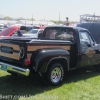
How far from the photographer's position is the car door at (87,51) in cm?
633

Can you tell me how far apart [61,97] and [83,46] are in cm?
211

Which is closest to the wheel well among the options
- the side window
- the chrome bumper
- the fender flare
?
the fender flare

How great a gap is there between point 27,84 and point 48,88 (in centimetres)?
69

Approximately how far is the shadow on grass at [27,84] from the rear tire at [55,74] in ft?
0.71

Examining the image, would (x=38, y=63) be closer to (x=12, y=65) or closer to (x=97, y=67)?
(x=12, y=65)

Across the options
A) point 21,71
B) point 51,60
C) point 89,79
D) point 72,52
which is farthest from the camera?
point 89,79

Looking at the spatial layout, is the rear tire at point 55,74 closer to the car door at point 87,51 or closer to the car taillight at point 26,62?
the car taillight at point 26,62

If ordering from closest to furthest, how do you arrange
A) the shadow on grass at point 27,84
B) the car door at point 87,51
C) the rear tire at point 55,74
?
the shadow on grass at point 27,84, the rear tire at point 55,74, the car door at point 87,51

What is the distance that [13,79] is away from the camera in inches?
245

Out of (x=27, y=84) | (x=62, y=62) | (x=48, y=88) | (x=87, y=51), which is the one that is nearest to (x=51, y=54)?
(x=62, y=62)

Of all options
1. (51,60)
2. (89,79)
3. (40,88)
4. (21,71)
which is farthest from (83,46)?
(21,71)

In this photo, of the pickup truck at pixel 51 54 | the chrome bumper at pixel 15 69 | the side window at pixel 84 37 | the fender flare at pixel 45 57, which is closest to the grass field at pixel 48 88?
the pickup truck at pixel 51 54

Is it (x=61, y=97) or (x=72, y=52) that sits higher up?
(x=72, y=52)

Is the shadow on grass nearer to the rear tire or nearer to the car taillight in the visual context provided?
the rear tire
